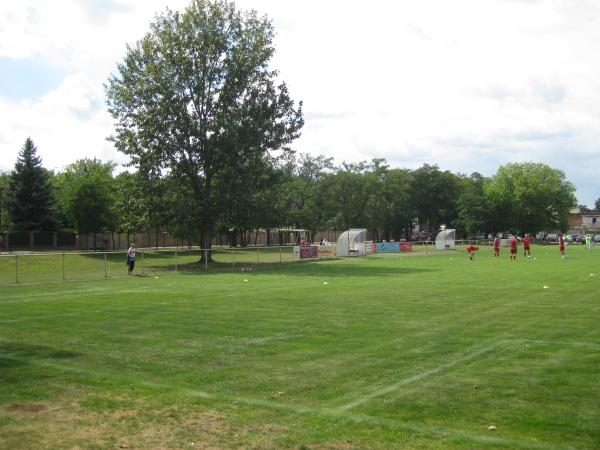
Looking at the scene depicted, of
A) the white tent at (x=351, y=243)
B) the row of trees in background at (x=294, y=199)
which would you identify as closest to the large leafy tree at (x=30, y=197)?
the row of trees in background at (x=294, y=199)

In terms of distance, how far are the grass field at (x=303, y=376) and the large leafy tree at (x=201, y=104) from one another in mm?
27605

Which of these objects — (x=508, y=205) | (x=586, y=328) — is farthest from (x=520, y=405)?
(x=508, y=205)

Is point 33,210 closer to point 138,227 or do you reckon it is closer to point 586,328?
point 138,227

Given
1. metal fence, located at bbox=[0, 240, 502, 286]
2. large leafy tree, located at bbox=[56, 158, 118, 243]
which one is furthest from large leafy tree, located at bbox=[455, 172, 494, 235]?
large leafy tree, located at bbox=[56, 158, 118, 243]

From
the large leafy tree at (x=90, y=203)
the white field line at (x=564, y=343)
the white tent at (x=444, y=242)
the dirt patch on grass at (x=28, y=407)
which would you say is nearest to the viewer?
the dirt patch on grass at (x=28, y=407)

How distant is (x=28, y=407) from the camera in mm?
6691

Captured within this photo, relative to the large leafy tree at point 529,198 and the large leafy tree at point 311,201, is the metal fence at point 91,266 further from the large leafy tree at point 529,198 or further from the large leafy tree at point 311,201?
the large leafy tree at point 529,198

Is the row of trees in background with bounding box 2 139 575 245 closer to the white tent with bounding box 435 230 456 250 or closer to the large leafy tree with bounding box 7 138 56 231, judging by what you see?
the large leafy tree with bounding box 7 138 56 231

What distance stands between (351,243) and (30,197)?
3448 cm

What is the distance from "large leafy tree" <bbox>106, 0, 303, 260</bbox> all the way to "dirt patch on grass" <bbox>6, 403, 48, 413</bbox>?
35.3m

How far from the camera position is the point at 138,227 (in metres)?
44.1

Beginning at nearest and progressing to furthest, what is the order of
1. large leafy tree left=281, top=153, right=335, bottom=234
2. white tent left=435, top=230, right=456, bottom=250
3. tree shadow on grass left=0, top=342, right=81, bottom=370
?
tree shadow on grass left=0, top=342, right=81, bottom=370 → white tent left=435, top=230, right=456, bottom=250 → large leafy tree left=281, top=153, right=335, bottom=234

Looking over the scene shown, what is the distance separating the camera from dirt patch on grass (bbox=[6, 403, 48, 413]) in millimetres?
6562

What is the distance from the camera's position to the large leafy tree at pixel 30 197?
6216 cm
